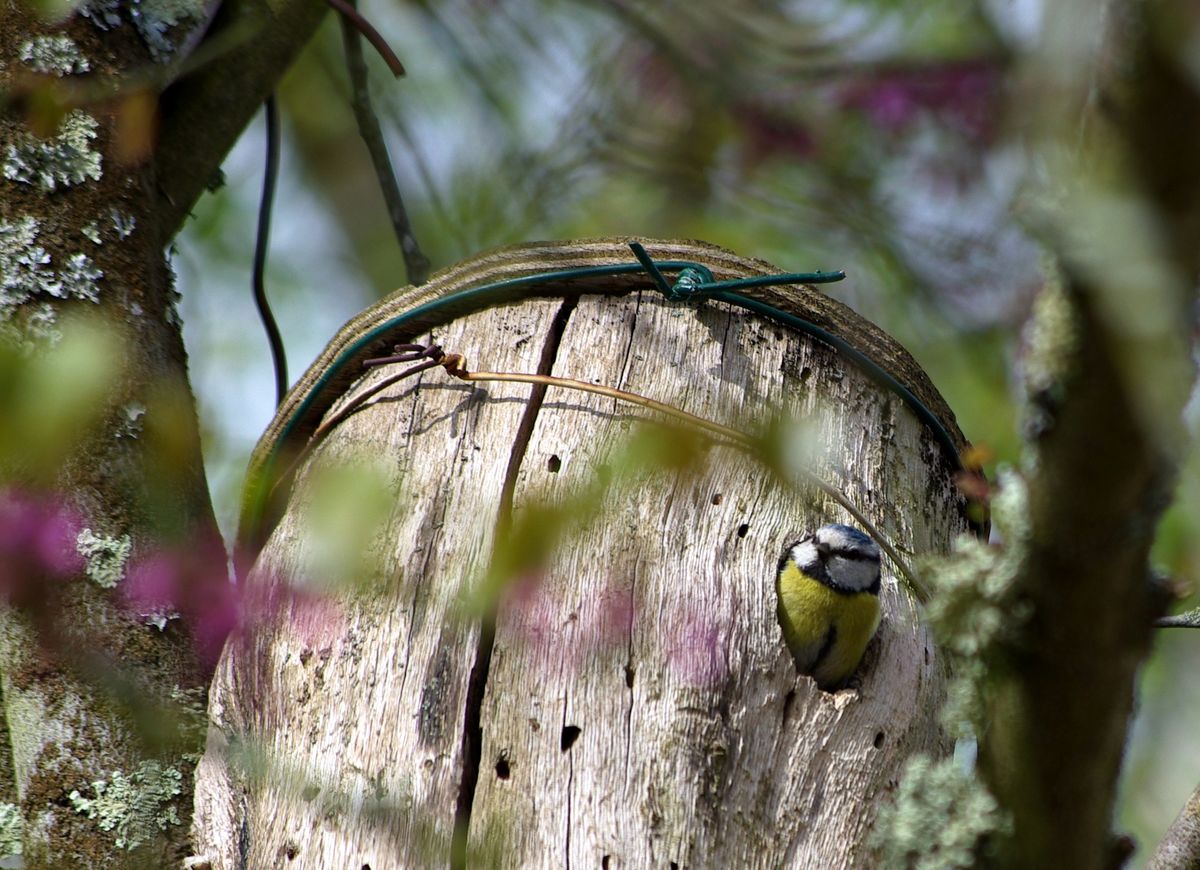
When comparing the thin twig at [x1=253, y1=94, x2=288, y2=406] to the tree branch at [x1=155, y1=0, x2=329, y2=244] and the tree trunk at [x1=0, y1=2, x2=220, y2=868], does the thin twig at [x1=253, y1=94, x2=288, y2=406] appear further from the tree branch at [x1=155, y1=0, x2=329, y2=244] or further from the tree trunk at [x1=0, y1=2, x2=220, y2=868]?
the tree trunk at [x1=0, y1=2, x2=220, y2=868]

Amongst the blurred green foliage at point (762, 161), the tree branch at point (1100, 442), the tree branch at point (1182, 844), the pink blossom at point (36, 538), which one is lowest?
the tree branch at point (1182, 844)

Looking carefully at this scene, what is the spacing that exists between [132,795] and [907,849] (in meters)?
1.05

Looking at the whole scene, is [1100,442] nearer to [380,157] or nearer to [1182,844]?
[1182,844]

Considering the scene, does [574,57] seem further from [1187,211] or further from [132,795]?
[1187,211]

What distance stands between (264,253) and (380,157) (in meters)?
0.33

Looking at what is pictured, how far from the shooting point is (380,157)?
255 centimetres

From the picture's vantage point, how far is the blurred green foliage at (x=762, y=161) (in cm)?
384

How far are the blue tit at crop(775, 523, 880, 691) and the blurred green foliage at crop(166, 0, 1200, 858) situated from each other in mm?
1943

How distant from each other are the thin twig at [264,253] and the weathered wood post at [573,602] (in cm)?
46

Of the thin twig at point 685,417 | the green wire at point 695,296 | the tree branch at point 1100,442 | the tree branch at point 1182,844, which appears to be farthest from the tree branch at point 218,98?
the tree branch at point 1182,844

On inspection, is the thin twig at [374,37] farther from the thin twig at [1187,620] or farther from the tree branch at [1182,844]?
the tree branch at [1182,844]

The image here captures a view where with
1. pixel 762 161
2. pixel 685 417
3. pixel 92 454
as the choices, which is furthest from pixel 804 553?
pixel 762 161

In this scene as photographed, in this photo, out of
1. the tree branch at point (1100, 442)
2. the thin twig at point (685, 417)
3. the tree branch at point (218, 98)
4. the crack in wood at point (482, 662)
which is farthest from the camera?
the tree branch at point (218, 98)

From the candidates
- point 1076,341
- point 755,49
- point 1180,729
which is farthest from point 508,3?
point 1180,729
